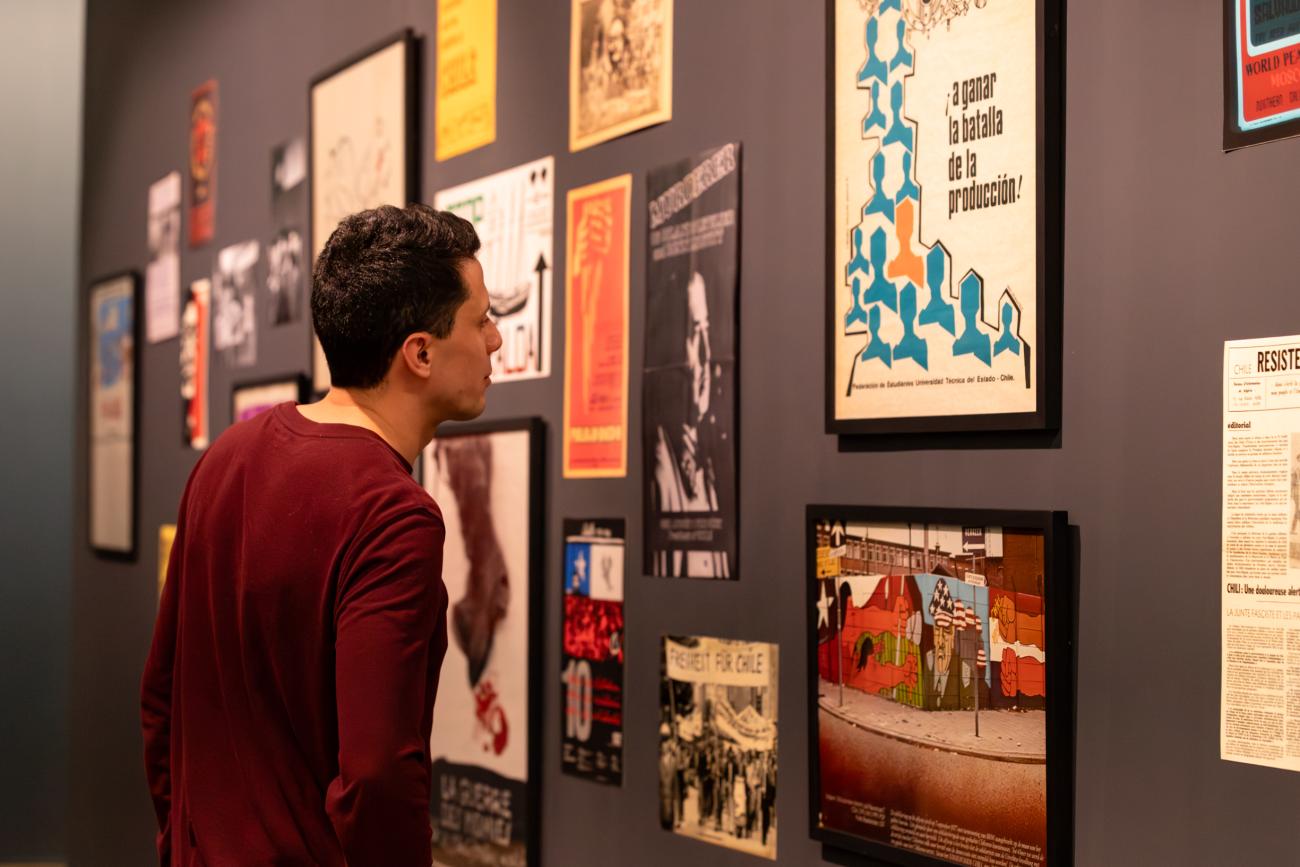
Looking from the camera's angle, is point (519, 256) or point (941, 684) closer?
point (941, 684)

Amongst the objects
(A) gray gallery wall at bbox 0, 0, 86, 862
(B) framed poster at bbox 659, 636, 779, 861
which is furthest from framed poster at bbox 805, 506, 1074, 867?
(A) gray gallery wall at bbox 0, 0, 86, 862

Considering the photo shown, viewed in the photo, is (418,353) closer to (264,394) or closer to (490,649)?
(490,649)

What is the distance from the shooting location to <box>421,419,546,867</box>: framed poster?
2.84 metres

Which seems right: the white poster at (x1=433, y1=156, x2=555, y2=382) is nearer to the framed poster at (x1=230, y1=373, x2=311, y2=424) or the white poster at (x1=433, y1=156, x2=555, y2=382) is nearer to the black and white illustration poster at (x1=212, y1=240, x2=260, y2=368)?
the framed poster at (x1=230, y1=373, x2=311, y2=424)

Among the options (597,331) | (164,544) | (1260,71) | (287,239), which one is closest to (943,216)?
(1260,71)

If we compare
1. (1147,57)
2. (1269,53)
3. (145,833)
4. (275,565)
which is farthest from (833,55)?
(145,833)

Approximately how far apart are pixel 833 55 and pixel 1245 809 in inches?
46.3

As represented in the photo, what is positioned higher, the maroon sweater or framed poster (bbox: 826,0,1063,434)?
framed poster (bbox: 826,0,1063,434)

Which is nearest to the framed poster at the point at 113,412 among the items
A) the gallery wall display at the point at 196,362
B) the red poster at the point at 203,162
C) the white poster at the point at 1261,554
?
the gallery wall display at the point at 196,362

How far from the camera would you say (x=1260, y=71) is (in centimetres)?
163

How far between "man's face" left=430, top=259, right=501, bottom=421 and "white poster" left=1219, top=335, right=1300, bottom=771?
2.79 feet

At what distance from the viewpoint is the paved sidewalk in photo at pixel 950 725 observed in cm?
184

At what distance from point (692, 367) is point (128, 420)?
303cm

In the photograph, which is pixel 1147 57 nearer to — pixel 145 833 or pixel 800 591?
pixel 800 591
